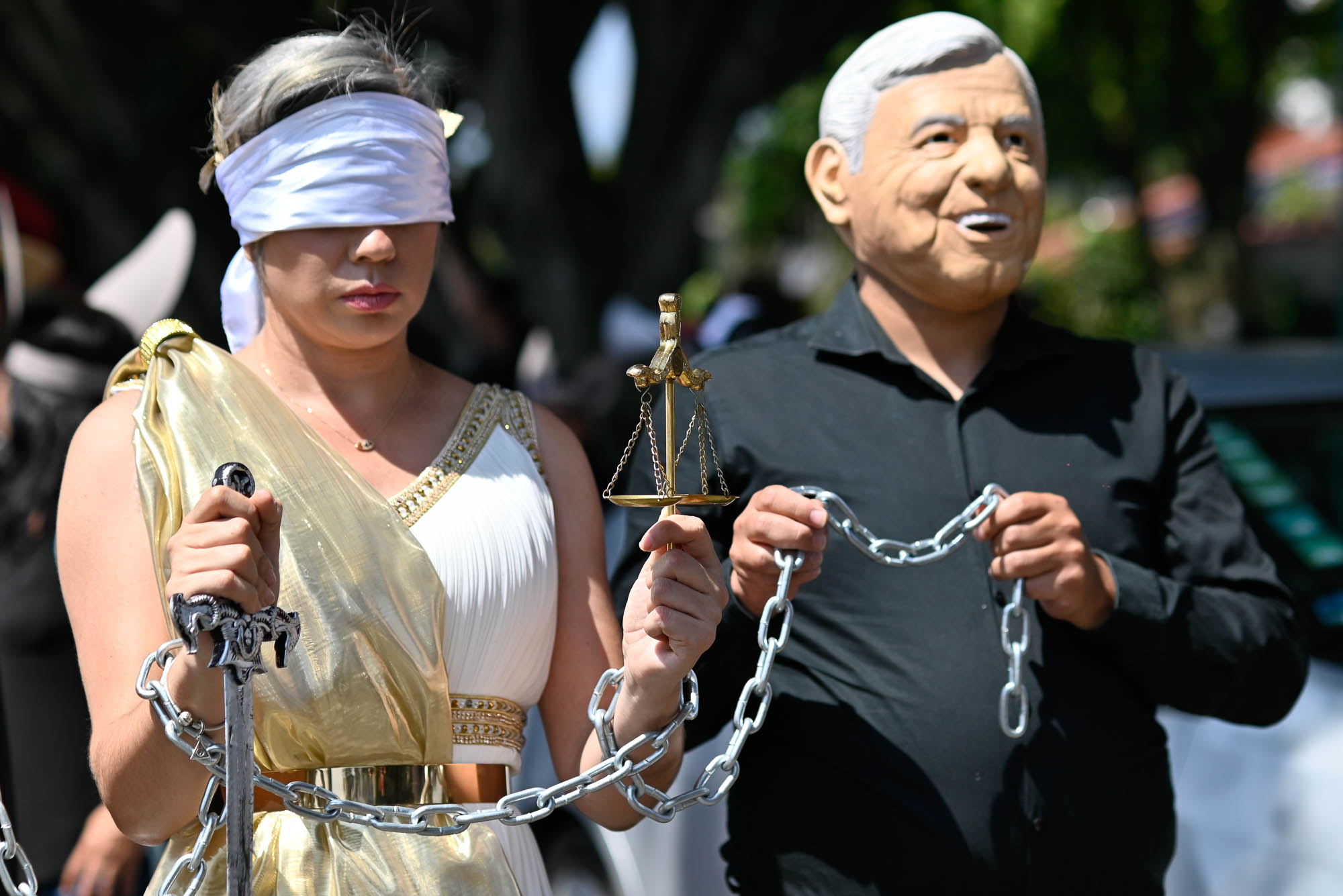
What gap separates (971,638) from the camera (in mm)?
2717

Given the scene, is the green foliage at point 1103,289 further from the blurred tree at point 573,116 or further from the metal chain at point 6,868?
the metal chain at point 6,868

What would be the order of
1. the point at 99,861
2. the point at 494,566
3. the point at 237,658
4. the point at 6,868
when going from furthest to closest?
the point at 99,861 < the point at 494,566 < the point at 6,868 < the point at 237,658

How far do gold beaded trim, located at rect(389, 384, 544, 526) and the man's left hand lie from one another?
0.76m

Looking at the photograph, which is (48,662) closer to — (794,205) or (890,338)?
(890,338)

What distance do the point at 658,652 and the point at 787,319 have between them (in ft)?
14.3

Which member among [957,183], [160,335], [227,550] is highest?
[957,183]

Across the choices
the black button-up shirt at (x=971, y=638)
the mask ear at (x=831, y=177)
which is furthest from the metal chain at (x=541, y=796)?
the mask ear at (x=831, y=177)

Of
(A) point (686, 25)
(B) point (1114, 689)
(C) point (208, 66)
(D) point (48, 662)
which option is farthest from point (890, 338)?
(C) point (208, 66)

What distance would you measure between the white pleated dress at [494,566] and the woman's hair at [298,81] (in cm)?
53

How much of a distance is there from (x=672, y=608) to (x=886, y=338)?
3.18ft

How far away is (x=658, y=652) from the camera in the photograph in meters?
2.18

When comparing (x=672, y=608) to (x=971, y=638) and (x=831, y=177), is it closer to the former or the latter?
(x=971, y=638)

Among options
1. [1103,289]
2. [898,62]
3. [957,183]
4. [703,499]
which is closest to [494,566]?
[703,499]

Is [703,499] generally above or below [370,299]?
below
